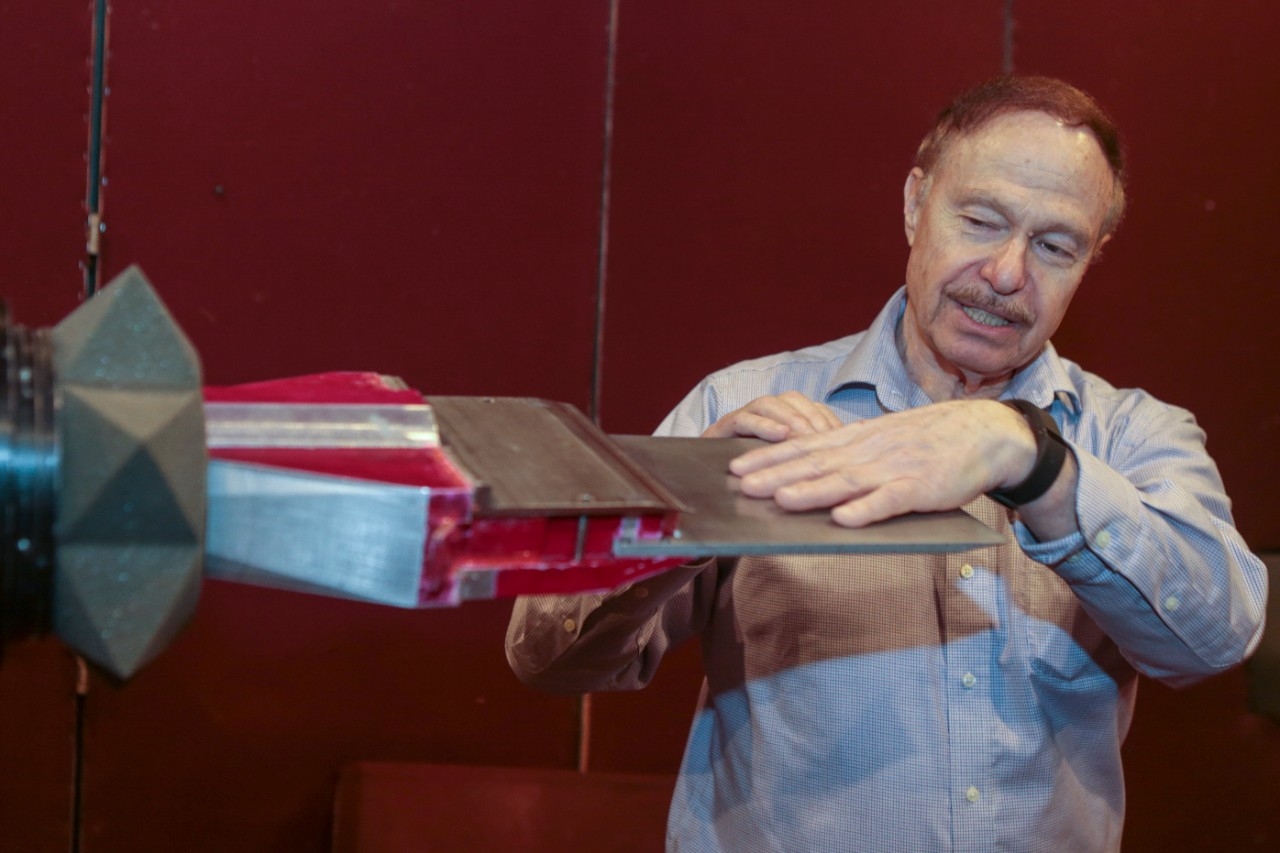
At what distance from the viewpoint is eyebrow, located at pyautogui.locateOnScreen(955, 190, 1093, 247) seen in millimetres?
1618

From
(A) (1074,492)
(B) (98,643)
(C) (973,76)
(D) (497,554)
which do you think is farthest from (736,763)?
(C) (973,76)

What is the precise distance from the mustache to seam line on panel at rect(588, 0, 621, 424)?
1.05 meters

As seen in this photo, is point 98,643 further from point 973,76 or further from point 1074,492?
point 973,76

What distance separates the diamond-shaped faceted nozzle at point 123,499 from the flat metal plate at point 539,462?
17cm

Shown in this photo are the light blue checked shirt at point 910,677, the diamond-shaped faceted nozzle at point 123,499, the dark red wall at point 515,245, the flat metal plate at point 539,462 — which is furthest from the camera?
the dark red wall at point 515,245

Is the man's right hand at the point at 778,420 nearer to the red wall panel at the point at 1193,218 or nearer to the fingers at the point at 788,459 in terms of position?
the fingers at the point at 788,459

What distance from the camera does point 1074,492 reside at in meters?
1.23

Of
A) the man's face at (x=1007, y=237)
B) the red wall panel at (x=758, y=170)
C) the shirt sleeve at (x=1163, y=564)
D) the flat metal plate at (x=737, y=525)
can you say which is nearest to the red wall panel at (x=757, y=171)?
the red wall panel at (x=758, y=170)

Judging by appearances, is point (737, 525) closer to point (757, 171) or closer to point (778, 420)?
point (778, 420)

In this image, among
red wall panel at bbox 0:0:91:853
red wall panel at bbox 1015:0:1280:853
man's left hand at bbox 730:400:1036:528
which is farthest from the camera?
red wall panel at bbox 1015:0:1280:853

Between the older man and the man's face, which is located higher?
the man's face

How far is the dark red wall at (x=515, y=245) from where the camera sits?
2.24 meters

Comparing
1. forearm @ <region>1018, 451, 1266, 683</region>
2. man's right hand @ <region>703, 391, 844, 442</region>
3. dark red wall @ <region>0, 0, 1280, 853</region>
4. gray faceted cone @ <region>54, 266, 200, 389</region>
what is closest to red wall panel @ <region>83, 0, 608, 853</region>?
dark red wall @ <region>0, 0, 1280, 853</region>

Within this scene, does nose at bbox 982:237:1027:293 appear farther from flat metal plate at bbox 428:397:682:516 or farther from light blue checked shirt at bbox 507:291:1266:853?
flat metal plate at bbox 428:397:682:516
